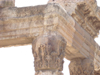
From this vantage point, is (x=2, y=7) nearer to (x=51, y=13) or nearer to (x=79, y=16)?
(x=51, y=13)

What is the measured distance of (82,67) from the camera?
485 inches

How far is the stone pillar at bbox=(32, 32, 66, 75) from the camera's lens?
384 inches

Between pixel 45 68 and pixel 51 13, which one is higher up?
pixel 51 13

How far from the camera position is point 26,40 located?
1076cm

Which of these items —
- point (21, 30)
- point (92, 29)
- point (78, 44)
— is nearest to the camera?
point (21, 30)

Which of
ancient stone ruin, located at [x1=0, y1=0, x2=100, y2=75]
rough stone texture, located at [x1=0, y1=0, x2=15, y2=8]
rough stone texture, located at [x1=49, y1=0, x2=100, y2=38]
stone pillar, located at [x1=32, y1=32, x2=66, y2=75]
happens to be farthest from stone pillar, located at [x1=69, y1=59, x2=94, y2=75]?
rough stone texture, located at [x1=0, y1=0, x2=15, y2=8]

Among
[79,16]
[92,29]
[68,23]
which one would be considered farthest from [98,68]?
[68,23]

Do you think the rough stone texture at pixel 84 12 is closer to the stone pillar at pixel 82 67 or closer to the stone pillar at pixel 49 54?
the stone pillar at pixel 82 67

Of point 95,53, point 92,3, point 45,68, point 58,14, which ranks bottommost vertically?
point 45,68

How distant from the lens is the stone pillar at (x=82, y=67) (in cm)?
1225

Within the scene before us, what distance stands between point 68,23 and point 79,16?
1.48 m

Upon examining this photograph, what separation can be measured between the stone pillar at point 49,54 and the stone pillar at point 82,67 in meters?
2.50

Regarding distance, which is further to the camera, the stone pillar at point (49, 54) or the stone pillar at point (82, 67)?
the stone pillar at point (82, 67)

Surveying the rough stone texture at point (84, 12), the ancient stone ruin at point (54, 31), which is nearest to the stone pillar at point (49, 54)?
the ancient stone ruin at point (54, 31)
